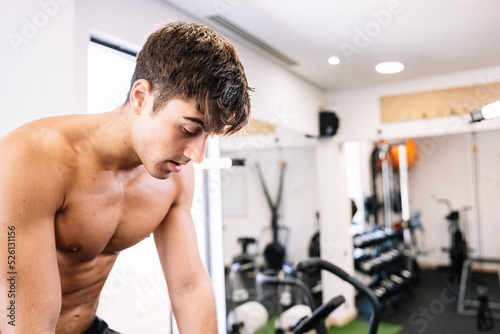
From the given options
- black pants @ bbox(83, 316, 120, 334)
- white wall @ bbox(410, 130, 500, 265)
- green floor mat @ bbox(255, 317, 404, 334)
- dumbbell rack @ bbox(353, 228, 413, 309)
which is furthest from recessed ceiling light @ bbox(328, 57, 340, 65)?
white wall @ bbox(410, 130, 500, 265)

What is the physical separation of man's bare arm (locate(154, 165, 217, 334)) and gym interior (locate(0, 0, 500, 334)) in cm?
59

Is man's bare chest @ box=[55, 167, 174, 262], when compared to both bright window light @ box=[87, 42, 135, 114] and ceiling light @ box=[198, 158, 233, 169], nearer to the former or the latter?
ceiling light @ box=[198, 158, 233, 169]

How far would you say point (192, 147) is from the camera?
98cm

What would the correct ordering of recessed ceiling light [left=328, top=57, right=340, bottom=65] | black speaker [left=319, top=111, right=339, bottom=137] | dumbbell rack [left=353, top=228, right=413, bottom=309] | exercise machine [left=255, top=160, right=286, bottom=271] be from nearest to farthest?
recessed ceiling light [left=328, top=57, right=340, bottom=65] → exercise machine [left=255, top=160, right=286, bottom=271] → black speaker [left=319, top=111, right=339, bottom=137] → dumbbell rack [left=353, top=228, right=413, bottom=309]

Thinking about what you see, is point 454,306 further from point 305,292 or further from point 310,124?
point 305,292

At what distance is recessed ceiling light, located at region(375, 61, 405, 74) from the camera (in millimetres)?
3975

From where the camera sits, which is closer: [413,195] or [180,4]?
[180,4]

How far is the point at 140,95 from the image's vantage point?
3.21 feet

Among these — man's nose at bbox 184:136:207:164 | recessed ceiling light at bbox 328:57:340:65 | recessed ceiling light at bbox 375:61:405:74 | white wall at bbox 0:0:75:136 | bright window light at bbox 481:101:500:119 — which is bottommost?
man's nose at bbox 184:136:207:164

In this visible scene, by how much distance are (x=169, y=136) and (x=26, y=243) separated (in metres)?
0.38

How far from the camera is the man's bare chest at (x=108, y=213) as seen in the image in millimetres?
979

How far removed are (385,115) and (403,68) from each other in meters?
0.74

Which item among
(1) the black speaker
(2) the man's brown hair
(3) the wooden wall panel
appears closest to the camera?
(2) the man's brown hair

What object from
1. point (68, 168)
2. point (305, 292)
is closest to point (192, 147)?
point (68, 168)
